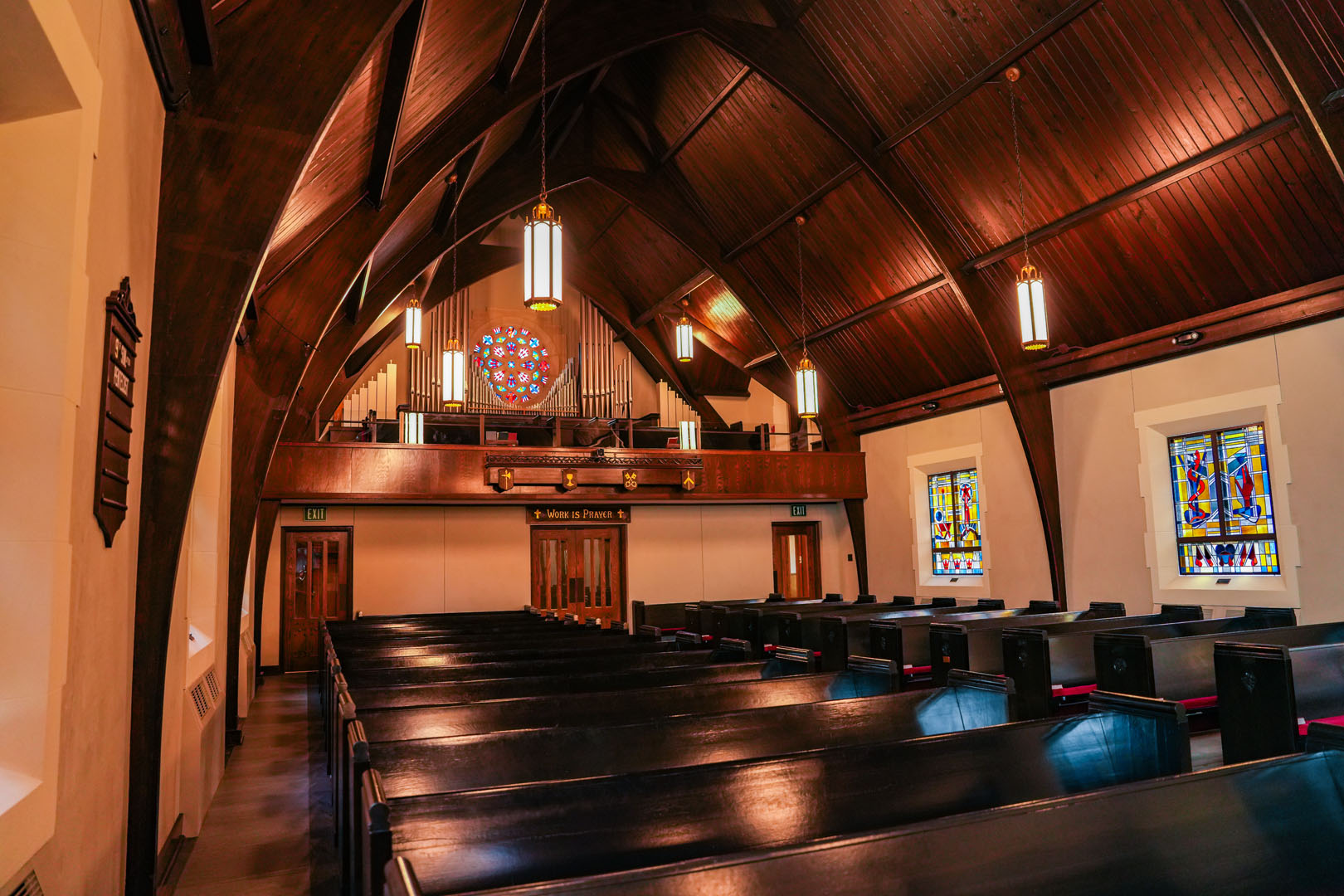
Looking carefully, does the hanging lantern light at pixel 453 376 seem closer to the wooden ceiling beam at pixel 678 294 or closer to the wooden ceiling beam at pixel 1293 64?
the wooden ceiling beam at pixel 678 294

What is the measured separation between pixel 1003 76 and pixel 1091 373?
3.15m

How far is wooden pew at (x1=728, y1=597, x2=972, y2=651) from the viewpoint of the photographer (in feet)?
21.9

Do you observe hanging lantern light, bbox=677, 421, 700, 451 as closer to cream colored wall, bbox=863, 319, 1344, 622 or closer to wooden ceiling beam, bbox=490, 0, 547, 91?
cream colored wall, bbox=863, 319, 1344, 622

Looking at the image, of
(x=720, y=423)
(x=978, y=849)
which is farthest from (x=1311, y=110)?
(x=720, y=423)

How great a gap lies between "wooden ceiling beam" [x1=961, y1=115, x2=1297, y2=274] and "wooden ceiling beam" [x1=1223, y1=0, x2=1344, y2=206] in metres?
0.41

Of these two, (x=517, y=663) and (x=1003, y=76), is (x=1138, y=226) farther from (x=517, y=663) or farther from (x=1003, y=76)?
(x=517, y=663)

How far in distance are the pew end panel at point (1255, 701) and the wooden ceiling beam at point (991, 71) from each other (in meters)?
5.01

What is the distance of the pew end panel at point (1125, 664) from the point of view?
4277mm

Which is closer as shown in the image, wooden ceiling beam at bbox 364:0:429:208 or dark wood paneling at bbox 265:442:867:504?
wooden ceiling beam at bbox 364:0:429:208

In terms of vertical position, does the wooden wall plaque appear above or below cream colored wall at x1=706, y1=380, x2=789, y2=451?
below

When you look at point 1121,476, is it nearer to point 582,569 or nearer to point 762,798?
point 582,569

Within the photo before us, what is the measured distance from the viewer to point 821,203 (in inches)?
376

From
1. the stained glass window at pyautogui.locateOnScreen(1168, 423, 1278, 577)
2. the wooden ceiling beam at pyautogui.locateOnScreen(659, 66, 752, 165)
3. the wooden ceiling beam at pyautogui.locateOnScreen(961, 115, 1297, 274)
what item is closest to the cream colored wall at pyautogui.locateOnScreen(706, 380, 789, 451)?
the wooden ceiling beam at pyautogui.locateOnScreen(659, 66, 752, 165)

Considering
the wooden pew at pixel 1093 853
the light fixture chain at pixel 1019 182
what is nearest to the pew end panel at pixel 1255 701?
the wooden pew at pixel 1093 853
